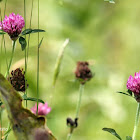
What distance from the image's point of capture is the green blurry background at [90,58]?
2104 millimetres

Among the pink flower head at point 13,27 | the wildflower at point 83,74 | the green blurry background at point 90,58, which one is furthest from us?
the green blurry background at point 90,58

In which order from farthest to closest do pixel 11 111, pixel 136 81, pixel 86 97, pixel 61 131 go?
1. pixel 86 97
2. pixel 61 131
3. pixel 136 81
4. pixel 11 111

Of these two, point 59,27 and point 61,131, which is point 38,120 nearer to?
point 61,131

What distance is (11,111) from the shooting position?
645mm

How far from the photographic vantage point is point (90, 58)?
2484 mm

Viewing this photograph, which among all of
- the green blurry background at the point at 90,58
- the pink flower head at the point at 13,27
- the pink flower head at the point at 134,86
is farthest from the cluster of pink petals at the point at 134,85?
the green blurry background at the point at 90,58

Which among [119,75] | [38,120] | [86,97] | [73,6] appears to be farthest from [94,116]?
[38,120]

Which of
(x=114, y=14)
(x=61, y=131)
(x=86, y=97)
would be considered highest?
(x=114, y=14)

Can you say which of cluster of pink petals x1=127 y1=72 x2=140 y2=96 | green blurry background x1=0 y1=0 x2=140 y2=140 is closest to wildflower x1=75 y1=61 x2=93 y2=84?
cluster of pink petals x1=127 y1=72 x2=140 y2=96

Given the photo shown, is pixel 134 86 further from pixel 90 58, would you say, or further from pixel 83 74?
pixel 90 58

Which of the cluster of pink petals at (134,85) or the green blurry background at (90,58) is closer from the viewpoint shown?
the cluster of pink petals at (134,85)

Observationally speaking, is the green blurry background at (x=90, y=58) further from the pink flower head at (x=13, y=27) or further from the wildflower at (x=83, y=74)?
the pink flower head at (x=13, y=27)

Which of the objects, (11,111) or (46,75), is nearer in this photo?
(11,111)

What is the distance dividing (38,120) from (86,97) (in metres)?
1.60
